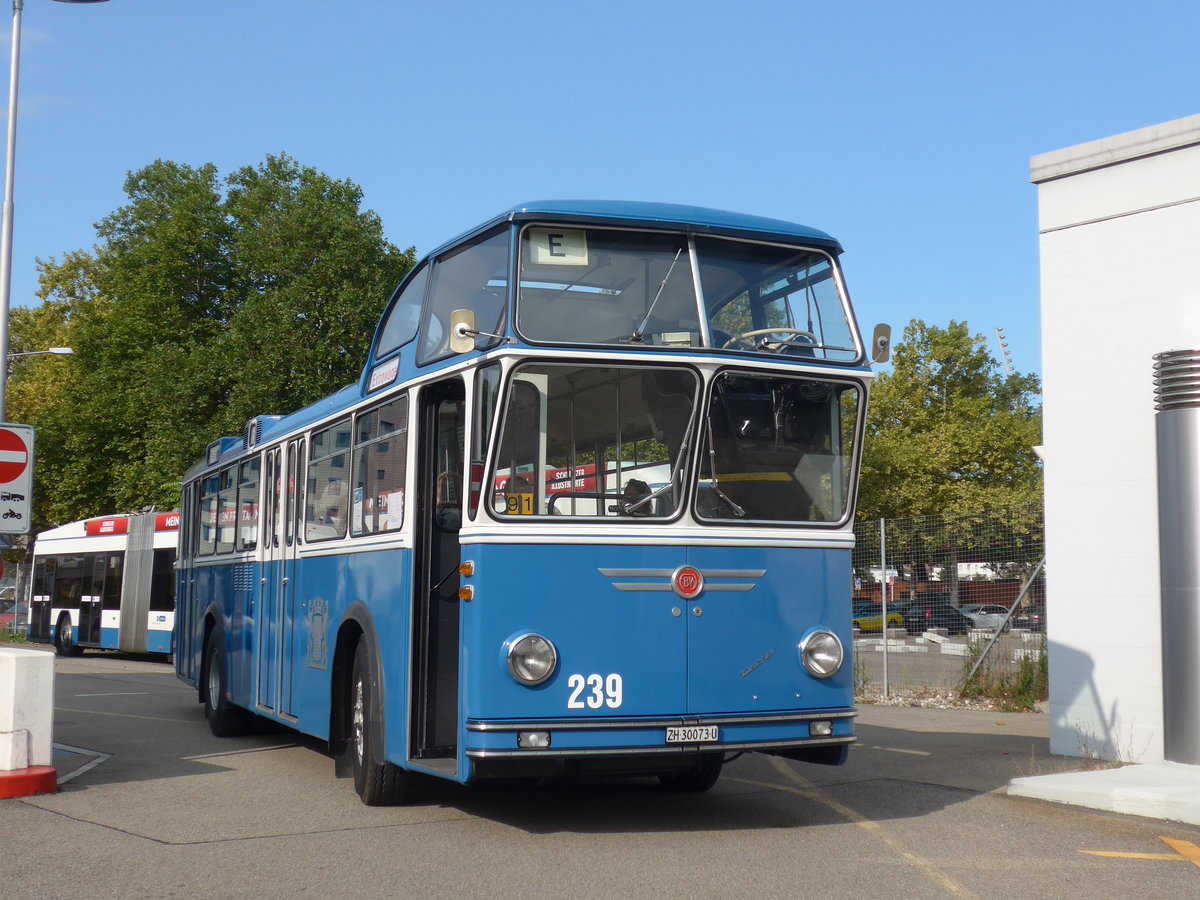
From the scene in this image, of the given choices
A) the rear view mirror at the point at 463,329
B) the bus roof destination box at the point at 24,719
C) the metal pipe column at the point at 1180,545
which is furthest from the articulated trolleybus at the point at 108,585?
the rear view mirror at the point at 463,329

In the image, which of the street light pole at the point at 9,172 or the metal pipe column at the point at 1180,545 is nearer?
the metal pipe column at the point at 1180,545

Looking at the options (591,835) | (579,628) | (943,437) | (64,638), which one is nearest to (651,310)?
(579,628)

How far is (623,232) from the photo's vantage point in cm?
791

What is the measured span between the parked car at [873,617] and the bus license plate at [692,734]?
11.1 meters

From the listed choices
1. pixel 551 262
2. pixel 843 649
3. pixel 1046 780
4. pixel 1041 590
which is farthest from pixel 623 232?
pixel 1041 590

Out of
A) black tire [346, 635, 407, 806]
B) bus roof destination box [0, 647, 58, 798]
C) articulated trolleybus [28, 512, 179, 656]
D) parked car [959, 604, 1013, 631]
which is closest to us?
black tire [346, 635, 407, 806]

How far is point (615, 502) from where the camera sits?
772 centimetres

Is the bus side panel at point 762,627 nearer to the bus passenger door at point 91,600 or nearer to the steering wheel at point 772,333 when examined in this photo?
the steering wheel at point 772,333

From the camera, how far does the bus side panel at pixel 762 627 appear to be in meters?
7.67

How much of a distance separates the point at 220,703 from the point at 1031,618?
32.1ft

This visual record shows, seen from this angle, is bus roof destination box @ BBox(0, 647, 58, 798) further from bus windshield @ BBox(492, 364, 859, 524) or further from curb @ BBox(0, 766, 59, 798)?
bus windshield @ BBox(492, 364, 859, 524)

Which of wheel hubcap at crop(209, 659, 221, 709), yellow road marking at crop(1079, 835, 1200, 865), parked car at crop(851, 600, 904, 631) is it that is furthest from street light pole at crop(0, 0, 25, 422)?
yellow road marking at crop(1079, 835, 1200, 865)

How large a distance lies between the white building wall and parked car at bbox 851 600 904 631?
21.0 ft

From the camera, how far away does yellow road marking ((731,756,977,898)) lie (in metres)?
6.71
